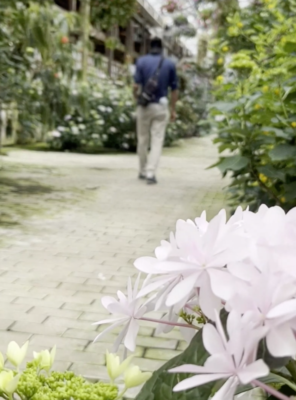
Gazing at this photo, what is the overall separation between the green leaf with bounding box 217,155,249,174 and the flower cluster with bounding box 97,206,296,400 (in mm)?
3091

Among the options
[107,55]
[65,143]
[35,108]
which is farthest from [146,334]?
[107,55]

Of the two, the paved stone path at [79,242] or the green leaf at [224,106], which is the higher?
the green leaf at [224,106]

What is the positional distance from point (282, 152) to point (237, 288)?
118 inches

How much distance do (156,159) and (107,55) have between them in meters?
13.8

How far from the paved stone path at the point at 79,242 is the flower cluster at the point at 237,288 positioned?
1.67 metres

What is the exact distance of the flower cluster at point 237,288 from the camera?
2.07 ft

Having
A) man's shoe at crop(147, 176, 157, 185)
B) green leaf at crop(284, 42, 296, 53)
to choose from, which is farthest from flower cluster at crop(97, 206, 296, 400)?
man's shoe at crop(147, 176, 157, 185)

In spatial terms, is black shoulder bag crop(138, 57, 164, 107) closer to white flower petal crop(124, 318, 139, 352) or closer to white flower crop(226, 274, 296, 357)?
white flower petal crop(124, 318, 139, 352)

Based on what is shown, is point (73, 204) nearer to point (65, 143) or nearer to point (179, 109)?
point (65, 143)

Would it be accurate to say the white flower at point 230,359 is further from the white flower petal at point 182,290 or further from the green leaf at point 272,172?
the green leaf at point 272,172

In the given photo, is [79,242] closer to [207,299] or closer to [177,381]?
[177,381]

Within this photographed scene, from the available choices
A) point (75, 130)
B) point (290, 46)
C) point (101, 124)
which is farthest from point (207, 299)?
point (101, 124)

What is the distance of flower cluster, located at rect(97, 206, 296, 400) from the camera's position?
2.07 feet

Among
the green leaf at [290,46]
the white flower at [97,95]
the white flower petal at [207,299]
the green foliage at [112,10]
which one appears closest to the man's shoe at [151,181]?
the green foliage at [112,10]
